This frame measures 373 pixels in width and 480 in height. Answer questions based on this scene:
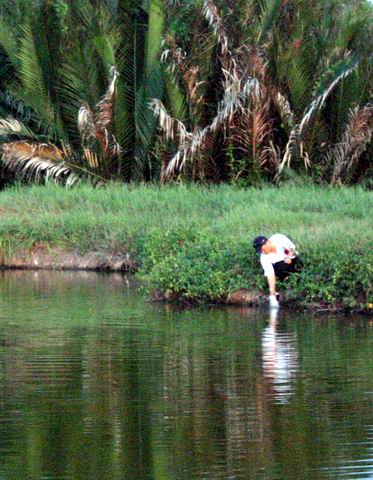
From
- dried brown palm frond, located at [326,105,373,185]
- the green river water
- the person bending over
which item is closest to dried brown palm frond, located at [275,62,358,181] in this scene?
dried brown palm frond, located at [326,105,373,185]

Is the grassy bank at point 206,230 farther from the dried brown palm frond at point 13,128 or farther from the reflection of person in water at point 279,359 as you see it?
the dried brown palm frond at point 13,128

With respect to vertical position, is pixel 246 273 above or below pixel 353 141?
below

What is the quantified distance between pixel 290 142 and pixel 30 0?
6828 mm

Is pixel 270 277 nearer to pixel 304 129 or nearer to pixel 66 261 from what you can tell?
pixel 66 261

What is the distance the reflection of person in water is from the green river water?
0.05 feet

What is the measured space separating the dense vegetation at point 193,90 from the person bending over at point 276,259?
28.7 ft

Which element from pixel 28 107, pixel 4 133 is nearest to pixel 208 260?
pixel 4 133

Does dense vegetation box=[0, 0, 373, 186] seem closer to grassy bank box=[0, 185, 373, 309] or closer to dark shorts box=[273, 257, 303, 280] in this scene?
grassy bank box=[0, 185, 373, 309]

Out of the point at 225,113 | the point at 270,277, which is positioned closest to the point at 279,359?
the point at 270,277

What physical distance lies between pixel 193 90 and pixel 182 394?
50.8ft

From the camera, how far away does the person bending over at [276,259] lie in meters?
15.3

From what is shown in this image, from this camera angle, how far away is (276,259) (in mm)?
15375

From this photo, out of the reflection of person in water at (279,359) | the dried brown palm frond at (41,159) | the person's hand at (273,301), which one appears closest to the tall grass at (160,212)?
the dried brown palm frond at (41,159)

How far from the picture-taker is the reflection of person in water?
1006 cm
